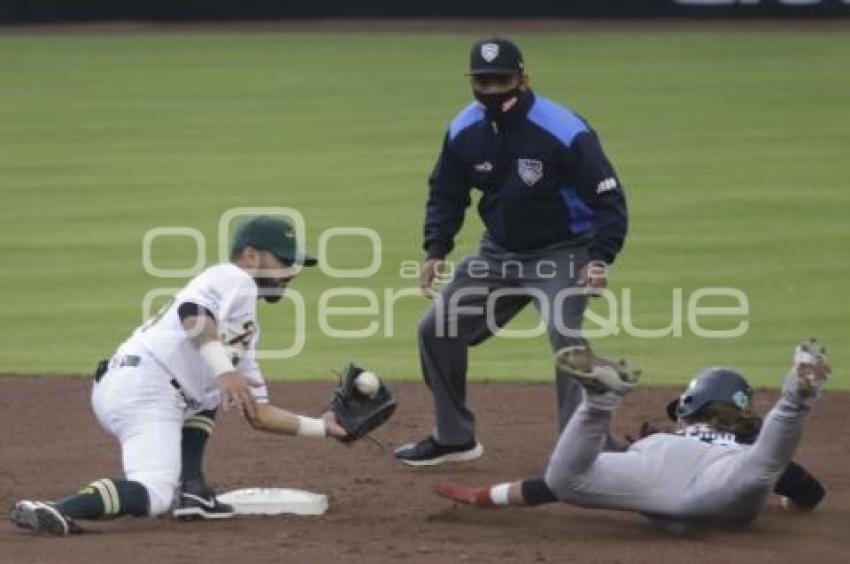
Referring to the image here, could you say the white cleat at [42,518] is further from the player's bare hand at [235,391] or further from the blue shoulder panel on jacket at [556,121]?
the blue shoulder panel on jacket at [556,121]

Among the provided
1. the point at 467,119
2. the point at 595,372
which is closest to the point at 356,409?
the point at 595,372

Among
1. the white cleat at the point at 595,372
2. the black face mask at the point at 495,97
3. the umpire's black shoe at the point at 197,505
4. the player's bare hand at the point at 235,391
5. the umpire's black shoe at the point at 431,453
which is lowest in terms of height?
the umpire's black shoe at the point at 431,453

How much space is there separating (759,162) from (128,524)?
11.6 metres

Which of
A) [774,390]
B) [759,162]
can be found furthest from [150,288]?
[759,162]

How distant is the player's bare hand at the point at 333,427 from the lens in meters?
7.29

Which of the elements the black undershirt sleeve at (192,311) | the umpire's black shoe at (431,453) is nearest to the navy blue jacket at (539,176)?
the umpire's black shoe at (431,453)

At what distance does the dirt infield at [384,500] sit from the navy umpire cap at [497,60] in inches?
66.4

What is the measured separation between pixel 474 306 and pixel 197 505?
1720mm

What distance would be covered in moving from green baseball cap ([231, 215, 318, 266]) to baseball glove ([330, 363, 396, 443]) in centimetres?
51

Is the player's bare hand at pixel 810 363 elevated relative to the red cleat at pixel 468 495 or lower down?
elevated

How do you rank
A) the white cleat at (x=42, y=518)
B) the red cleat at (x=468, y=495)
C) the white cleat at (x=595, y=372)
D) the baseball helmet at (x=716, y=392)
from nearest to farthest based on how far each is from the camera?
the white cleat at (x=595, y=372) < the white cleat at (x=42, y=518) < the baseball helmet at (x=716, y=392) < the red cleat at (x=468, y=495)

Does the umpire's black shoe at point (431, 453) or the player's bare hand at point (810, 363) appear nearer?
the player's bare hand at point (810, 363)

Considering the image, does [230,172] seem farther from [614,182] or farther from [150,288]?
[614,182]

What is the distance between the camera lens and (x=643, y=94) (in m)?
22.0
